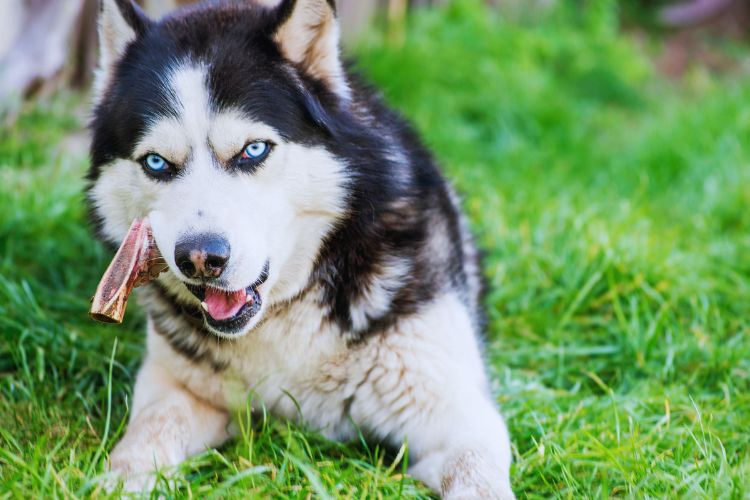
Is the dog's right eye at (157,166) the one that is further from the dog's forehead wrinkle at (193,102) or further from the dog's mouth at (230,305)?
the dog's mouth at (230,305)

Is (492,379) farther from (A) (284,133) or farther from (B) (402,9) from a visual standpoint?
(B) (402,9)

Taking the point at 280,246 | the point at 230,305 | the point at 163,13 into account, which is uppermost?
the point at 163,13

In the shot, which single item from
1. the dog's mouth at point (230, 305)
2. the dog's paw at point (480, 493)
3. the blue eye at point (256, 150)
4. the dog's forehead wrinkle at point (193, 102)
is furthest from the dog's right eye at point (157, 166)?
the dog's paw at point (480, 493)

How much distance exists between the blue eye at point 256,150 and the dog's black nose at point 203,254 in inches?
13.5

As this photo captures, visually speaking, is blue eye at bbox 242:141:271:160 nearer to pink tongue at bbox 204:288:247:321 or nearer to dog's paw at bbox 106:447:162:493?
pink tongue at bbox 204:288:247:321

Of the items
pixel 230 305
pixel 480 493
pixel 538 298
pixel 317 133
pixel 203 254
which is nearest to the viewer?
pixel 203 254

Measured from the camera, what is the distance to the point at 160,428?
2660mm

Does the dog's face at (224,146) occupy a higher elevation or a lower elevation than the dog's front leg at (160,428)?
higher

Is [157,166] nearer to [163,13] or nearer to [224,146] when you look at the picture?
[224,146]

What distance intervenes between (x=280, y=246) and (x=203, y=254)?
348 mm

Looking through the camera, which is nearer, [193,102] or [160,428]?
[193,102]

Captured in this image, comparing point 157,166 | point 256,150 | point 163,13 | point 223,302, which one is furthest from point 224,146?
point 163,13

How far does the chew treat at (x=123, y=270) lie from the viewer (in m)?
2.52

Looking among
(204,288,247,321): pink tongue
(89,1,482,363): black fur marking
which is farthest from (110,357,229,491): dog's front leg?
(204,288,247,321): pink tongue
